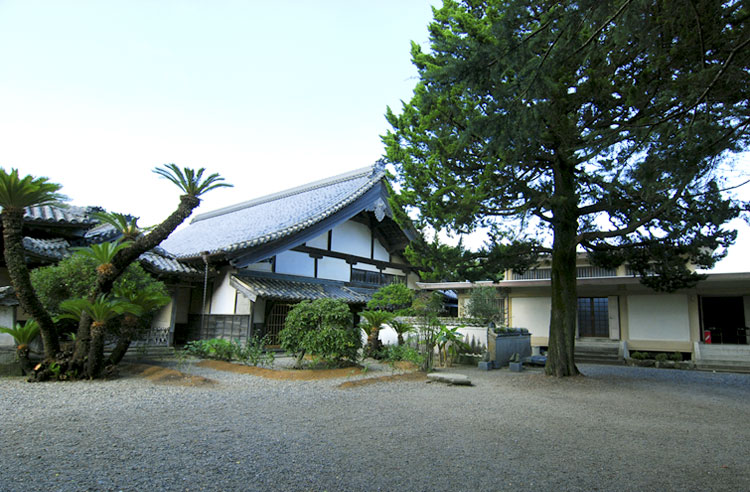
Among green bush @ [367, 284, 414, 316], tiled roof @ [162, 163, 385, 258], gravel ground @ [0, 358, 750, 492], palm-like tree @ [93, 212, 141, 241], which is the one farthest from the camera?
tiled roof @ [162, 163, 385, 258]

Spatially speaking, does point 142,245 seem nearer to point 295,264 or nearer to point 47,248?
point 47,248

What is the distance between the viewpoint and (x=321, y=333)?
9359 millimetres

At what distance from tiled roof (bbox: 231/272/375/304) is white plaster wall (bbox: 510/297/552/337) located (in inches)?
232

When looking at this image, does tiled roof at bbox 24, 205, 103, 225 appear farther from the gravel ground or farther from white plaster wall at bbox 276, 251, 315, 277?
white plaster wall at bbox 276, 251, 315, 277

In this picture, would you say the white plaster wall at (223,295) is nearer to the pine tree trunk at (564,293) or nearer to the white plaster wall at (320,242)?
the white plaster wall at (320,242)

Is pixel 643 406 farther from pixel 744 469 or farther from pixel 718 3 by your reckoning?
pixel 718 3

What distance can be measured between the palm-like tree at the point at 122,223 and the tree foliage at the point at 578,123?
568 centimetres

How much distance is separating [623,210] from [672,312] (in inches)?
286

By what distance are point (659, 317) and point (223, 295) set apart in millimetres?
14595

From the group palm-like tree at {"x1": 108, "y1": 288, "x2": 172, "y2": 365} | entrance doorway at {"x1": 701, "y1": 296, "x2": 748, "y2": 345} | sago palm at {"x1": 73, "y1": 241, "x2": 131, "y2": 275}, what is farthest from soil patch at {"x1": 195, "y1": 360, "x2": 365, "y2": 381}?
entrance doorway at {"x1": 701, "y1": 296, "x2": 748, "y2": 345}

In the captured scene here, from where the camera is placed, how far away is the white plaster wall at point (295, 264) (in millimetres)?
14789

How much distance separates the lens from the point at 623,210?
30.7 feet

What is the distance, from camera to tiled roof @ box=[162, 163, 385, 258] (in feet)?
48.1

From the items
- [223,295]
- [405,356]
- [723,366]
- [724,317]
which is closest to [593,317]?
[723,366]
